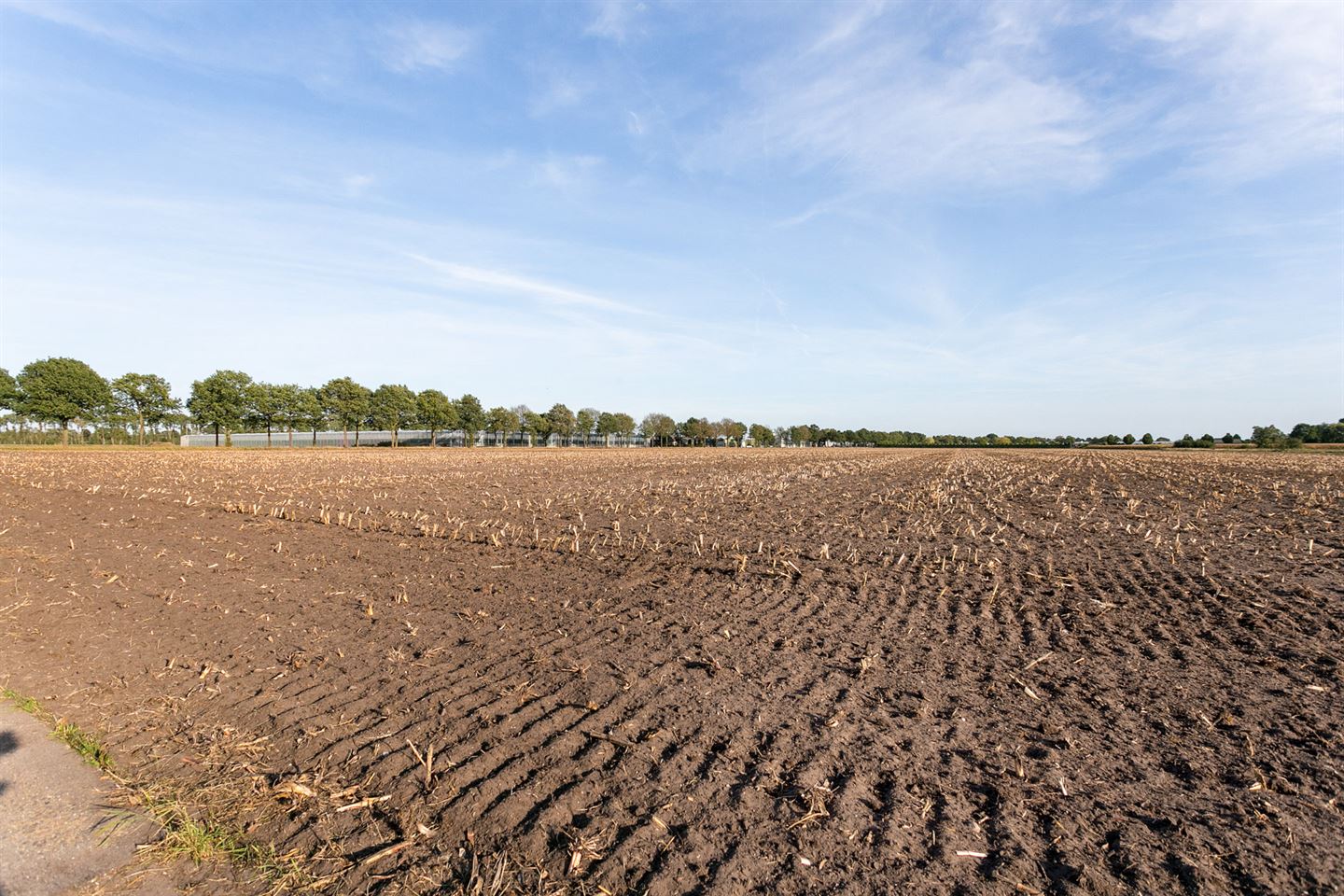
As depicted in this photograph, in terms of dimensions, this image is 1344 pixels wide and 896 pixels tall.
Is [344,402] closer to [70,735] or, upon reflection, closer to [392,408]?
[392,408]

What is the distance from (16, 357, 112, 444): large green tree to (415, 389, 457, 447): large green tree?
1825 inches

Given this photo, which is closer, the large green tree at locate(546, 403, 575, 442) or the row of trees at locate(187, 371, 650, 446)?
Answer: the row of trees at locate(187, 371, 650, 446)

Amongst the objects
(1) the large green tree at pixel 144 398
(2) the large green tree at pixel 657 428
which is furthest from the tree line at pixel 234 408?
(2) the large green tree at pixel 657 428

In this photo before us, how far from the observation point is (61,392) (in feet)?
274

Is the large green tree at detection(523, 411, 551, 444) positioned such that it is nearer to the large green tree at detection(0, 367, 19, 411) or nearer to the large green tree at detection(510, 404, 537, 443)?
the large green tree at detection(510, 404, 537, 443)

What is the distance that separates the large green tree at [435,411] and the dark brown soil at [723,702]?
4430 inches

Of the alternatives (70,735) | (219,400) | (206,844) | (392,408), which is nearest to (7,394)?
(219,400)

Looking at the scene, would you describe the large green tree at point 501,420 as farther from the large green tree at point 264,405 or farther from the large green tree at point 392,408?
the large green tree at point 264,405

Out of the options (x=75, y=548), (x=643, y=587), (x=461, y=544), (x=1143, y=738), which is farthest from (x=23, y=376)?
(x=1143, y=738)

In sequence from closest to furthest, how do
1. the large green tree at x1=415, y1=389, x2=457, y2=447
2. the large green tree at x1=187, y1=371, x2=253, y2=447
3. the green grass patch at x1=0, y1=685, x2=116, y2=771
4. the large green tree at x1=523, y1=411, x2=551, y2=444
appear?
the green grass patch at x1=0, y1=685, x2=116, y2=771
the large green tree at x1=187, y1=371, x2=253, y2=447
the large green tree at x1=415, y1=389, x2=457, y2=447
the large green tree at x1=523, y1=411, x2=551, y2=444

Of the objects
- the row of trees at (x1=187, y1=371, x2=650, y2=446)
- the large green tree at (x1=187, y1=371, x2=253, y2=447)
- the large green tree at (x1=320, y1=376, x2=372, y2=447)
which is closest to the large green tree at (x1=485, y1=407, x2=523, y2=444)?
the row of trees at (x1=187, y1=371, x2=650, y2=446)

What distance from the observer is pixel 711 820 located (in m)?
3.98

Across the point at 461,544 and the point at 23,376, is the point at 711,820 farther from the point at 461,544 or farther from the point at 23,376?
the point at 23,376

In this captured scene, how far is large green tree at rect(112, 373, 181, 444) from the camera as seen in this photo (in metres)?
90.3
